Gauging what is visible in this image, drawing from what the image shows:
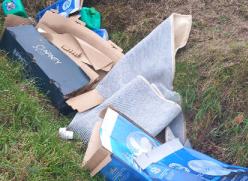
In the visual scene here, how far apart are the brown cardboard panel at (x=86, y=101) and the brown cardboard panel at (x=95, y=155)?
0.43m

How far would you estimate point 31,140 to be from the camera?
3312 millimetres

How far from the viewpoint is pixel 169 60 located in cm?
373

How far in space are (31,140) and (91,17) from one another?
66.9 inches

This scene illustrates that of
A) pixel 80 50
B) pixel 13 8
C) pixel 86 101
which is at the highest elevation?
pixel 13 8

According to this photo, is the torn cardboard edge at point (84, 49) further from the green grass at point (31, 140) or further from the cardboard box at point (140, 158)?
the cardboard box at point (140, 158)

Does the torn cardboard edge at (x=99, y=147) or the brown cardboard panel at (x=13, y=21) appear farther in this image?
the brown cardboard panel at (x=13, y=21)

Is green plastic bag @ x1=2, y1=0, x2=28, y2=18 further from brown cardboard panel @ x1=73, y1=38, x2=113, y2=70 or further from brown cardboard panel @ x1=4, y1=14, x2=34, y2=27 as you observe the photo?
brown cardboard panel @ x1=73, y1=38, x2=113, y2=70

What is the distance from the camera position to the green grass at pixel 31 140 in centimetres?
312

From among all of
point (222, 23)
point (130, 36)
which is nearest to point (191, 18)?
point (222, 23)

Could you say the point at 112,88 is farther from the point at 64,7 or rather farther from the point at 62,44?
the point at 64,7

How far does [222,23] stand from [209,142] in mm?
1218

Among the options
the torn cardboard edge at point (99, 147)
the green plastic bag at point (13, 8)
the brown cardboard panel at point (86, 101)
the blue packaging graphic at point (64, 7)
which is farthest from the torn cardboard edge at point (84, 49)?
the torn cardboard edge at point (99, 147)

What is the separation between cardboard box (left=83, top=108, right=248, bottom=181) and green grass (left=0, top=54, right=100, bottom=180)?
0.54ft

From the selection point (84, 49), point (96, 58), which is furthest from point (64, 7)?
point (96, 58)
